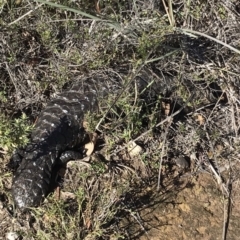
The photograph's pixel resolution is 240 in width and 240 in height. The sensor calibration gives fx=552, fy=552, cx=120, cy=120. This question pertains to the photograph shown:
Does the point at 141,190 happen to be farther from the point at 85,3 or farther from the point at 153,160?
the point at 85,3

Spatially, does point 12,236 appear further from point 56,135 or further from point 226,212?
point 226,212

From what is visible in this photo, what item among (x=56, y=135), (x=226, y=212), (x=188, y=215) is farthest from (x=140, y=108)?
(x=226, y=212)

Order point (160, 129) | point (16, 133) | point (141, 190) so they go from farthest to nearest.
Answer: point (160, 129) < point (141, 190) < point (16, 133)

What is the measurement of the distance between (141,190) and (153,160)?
0.31 meters

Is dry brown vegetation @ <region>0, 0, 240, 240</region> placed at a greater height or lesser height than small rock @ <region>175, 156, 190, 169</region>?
greater

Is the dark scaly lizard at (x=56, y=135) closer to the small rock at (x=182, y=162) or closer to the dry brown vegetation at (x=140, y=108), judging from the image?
the dry brown vegetation at (x=140, y=108)

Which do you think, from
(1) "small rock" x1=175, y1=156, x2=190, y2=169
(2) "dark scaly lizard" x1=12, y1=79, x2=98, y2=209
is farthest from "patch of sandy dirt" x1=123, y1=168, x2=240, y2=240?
(2) "dark scaly lizard" x1=12, y1=79, x2=98, y2=209

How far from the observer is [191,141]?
4.93 m

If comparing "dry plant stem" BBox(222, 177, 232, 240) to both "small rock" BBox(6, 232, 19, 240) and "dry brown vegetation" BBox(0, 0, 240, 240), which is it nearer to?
"dry brown vegetation" BBox(0, 0, 240, 240)

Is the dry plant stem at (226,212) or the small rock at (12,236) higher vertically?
the small rock at (12,236)

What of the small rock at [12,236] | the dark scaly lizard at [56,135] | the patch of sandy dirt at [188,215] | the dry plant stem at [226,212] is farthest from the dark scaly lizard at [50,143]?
the dry plant stem at [226,212]

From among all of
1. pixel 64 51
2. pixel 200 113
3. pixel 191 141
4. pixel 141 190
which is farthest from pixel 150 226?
pixel 64 51

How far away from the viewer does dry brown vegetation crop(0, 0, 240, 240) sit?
14.5 feet

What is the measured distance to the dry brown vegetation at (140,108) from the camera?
14.5ft
